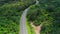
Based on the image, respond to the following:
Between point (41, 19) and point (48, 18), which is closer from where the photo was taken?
point (41, 19)

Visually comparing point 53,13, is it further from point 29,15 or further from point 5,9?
point 5,9

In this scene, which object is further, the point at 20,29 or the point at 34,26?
the point at 34,26

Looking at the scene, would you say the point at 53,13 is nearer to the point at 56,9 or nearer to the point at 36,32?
the point at 56,9

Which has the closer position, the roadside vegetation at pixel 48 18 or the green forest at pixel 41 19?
the green forest at pixel 41 19

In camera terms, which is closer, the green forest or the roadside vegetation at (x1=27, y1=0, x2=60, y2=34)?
the green forest

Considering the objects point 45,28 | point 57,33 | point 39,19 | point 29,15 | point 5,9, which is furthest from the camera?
point 5,9

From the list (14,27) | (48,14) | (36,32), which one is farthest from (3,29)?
(48,14)

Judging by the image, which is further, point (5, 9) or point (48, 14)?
point (5, 9)

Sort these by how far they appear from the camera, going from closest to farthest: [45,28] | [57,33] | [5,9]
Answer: [57,33], [45,28], [5,9]

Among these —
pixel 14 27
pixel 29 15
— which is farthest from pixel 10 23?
pixel 29 15
